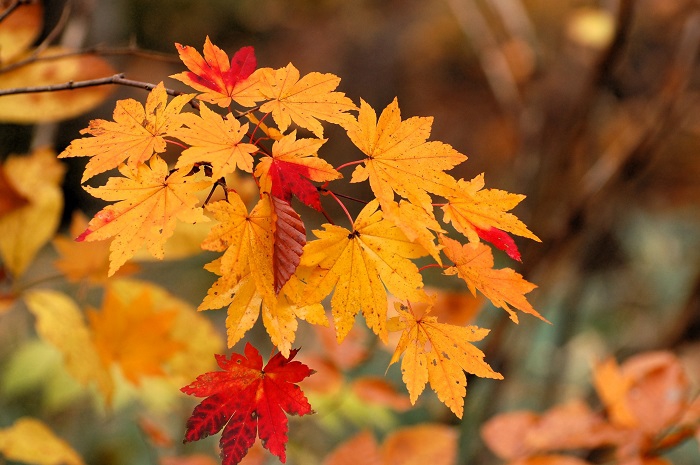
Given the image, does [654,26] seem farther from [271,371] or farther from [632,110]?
[271,371]

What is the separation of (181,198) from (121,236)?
46 mm

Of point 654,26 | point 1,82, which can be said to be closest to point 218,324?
point 1,82

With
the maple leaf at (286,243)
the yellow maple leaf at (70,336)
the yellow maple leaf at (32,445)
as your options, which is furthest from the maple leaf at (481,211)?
the yellow maple leaf at (32,445)

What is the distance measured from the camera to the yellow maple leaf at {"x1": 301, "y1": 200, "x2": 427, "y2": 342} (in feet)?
1.45

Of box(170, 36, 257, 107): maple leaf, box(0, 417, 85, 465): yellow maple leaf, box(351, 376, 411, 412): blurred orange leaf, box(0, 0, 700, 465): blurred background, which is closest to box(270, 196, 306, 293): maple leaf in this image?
box(170, 36, 257, 107): maple leaf

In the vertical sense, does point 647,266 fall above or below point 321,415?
below

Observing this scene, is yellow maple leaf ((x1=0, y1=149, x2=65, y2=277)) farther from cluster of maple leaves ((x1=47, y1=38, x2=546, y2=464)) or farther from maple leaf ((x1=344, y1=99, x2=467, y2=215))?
maple leaf ((x1=344, y1=99, x2=467, y2=215))

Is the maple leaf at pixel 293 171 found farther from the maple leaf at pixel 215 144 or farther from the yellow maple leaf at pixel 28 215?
the yellow maple leaf at pixel 28 215

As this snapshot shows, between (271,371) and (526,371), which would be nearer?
(271,371)

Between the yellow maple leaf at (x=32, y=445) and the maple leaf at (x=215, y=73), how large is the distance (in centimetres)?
54

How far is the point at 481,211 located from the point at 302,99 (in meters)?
0.15

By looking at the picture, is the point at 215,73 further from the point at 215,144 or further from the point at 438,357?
the point at 438,357

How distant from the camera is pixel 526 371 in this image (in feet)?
7.32

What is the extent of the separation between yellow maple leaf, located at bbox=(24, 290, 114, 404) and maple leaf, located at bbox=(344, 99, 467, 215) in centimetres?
46
